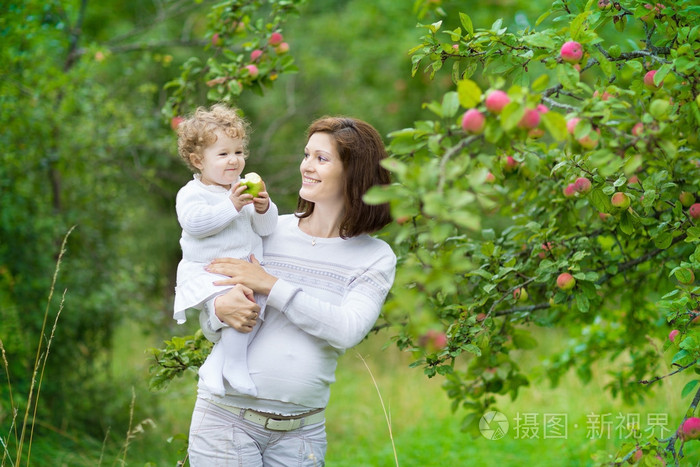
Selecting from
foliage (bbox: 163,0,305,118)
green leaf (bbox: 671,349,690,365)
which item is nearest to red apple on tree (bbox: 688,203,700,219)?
green leaf (bbox: 671,349,690,365)

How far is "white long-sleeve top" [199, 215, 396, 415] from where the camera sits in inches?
76.6

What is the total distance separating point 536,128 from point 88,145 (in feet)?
11.8

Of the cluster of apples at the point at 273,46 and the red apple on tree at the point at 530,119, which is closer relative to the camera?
the red apple on tree at the point at 530,119

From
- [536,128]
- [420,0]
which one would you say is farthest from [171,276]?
[536,128]

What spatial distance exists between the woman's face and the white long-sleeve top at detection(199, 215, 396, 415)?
0.14 metres

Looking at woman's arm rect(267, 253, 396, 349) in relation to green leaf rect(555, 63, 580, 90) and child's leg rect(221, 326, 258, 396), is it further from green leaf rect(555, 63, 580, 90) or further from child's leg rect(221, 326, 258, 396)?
green leaf rect(555, 63, 580, 90)

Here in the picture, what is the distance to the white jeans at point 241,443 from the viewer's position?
2012 mm

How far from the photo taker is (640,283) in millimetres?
3145

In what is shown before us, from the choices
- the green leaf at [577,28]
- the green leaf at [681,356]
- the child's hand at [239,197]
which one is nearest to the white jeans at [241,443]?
the child's hand at [239,197]

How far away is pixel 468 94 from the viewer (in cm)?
142

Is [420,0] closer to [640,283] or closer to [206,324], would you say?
[640,283]

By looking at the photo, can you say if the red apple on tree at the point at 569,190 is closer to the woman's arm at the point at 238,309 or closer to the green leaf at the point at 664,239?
the green leaf at the point at 664,239

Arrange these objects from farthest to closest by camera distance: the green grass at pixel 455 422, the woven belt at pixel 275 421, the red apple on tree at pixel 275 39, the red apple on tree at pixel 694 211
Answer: the green grass at pixel 455 422
the red apple on tree at pixel 275 39
the red apple on tree at pixel 694 211
the woven belt at pixel 275 421

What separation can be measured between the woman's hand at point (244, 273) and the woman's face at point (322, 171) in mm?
266
